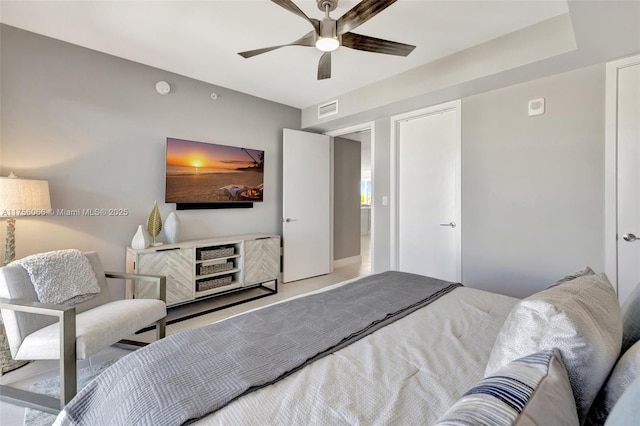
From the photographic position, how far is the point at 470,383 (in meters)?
0.96

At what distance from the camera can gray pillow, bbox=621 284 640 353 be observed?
2.96 ft

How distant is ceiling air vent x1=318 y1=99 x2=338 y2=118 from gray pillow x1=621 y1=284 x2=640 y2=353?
337 cm

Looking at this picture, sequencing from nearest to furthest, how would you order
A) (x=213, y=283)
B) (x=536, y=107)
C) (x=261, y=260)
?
1. (x=536, y=107)
2. (x=213, y=283)
3. (x=261, y=260)

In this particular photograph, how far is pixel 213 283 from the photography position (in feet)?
10.5

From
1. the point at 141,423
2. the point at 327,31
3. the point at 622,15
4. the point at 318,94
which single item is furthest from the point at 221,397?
the point at 318,94

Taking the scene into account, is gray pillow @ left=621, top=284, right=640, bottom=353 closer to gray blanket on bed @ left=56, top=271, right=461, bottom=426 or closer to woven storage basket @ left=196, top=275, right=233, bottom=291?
gray blanket on bed @ left=56, top=271, right=461, bottom=426

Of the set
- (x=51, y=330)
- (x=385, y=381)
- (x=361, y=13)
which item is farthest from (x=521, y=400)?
(x=51, y=330)

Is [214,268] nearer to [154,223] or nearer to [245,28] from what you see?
[154,223]

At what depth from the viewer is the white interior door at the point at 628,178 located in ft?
7.07

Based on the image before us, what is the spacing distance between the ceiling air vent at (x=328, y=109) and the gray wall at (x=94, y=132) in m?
1.22

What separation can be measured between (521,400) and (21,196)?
115 inches

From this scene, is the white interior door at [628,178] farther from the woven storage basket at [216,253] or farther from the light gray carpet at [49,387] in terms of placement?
the light gray carpet at [49,387]

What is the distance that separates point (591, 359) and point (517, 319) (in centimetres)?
18

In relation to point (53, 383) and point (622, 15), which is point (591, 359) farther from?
point (53, 383)
